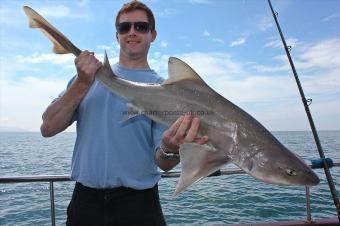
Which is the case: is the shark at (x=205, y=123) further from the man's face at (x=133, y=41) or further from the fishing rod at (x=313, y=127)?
the fishing rod at (x=313, y=127)

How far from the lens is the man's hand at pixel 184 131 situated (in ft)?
10.1

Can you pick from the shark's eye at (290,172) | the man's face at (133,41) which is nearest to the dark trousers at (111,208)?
the shark's eye at (290,172)

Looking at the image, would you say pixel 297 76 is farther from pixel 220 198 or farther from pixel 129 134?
pixel 220 198

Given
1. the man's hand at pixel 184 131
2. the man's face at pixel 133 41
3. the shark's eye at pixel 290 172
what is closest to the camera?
the shark's eye at pixel 290 172

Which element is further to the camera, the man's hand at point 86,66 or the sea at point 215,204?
the sea at point 215,204

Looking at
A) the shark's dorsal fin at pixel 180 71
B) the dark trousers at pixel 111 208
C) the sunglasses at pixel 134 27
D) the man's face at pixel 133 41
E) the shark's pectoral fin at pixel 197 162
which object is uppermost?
the sunglasses at pixel 134 27

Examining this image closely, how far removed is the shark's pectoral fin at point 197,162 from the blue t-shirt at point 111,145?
49cm

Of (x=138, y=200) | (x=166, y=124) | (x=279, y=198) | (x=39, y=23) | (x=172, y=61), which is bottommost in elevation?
(x=279, y=198)

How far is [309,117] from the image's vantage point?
16.4 feet

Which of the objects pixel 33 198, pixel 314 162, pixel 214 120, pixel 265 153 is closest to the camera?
pixel 265 153

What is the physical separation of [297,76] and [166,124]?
2.78 m

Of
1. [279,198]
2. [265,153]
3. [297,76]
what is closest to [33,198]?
[279,198]

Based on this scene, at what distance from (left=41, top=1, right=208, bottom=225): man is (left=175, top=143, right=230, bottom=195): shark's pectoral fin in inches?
3.7

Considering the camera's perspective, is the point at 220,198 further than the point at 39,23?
Yes
